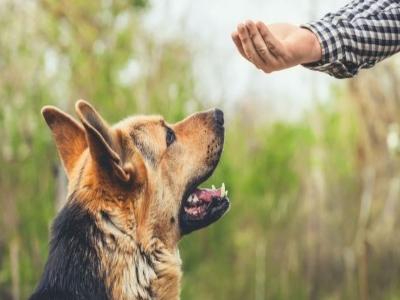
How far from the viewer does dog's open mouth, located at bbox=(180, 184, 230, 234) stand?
541cm

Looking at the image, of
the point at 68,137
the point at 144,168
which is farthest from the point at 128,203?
the point at 68,137

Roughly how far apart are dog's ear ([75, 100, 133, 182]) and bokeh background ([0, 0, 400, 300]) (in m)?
5.51

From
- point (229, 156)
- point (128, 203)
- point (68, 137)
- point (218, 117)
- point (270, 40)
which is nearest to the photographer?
point (270, 40)

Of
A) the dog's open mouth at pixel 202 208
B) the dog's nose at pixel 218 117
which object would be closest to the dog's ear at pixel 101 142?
the dog's open mouth at pixel 202 208

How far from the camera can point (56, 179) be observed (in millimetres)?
11047

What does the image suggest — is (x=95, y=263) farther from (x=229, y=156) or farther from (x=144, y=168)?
(x=229, y=156)

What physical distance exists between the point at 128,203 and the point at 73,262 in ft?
1.55

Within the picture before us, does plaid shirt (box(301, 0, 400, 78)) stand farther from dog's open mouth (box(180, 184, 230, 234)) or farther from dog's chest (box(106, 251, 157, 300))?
dog's open mouth (box(180, 184, 230, 234))

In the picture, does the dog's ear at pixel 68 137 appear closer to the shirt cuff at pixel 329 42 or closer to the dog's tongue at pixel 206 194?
the dog's tongue at pixel 206 194

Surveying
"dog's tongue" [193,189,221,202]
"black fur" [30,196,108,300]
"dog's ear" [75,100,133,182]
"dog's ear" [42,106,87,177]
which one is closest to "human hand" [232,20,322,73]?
"dog's ear" [75,100,133,182]

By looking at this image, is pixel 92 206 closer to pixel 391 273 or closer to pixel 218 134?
pixel 218 134

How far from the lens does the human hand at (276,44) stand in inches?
128

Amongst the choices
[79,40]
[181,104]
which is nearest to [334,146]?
[181,104]

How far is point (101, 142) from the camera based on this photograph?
4.54 m
